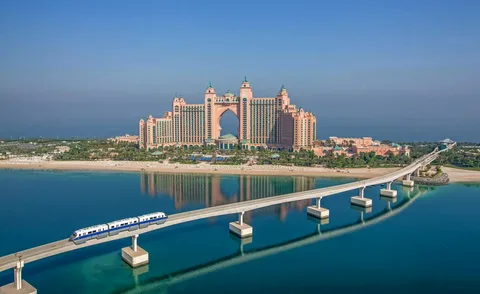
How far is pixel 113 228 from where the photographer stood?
2456cm

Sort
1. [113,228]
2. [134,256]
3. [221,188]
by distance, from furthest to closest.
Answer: [221,188] → [134,256] → [113,228]

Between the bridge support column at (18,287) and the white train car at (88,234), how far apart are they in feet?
9.88

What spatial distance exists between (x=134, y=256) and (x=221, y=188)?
2586 centimetres

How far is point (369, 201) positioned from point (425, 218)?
5.84 m

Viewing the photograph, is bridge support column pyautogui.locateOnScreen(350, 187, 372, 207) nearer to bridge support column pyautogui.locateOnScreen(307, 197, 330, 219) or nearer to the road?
the road

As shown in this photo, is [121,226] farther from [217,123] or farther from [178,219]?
[217,123]

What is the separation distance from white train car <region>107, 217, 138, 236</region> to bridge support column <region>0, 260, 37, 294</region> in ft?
16.3

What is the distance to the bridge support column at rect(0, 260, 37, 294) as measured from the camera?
20.3m

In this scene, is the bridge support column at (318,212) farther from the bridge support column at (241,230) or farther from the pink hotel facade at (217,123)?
the pink hotel facade at (217,123)

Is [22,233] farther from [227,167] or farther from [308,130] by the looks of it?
[308,130]

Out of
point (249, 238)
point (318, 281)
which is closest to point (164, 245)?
point (249, 238)

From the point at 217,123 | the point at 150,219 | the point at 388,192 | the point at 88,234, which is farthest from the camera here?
the point at 217,123

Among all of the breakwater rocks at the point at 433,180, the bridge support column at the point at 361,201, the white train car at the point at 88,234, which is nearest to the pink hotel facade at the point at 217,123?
the breakwater rocks at the point at 433,180

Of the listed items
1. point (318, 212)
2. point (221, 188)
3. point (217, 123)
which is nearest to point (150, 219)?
point (318, 212)
